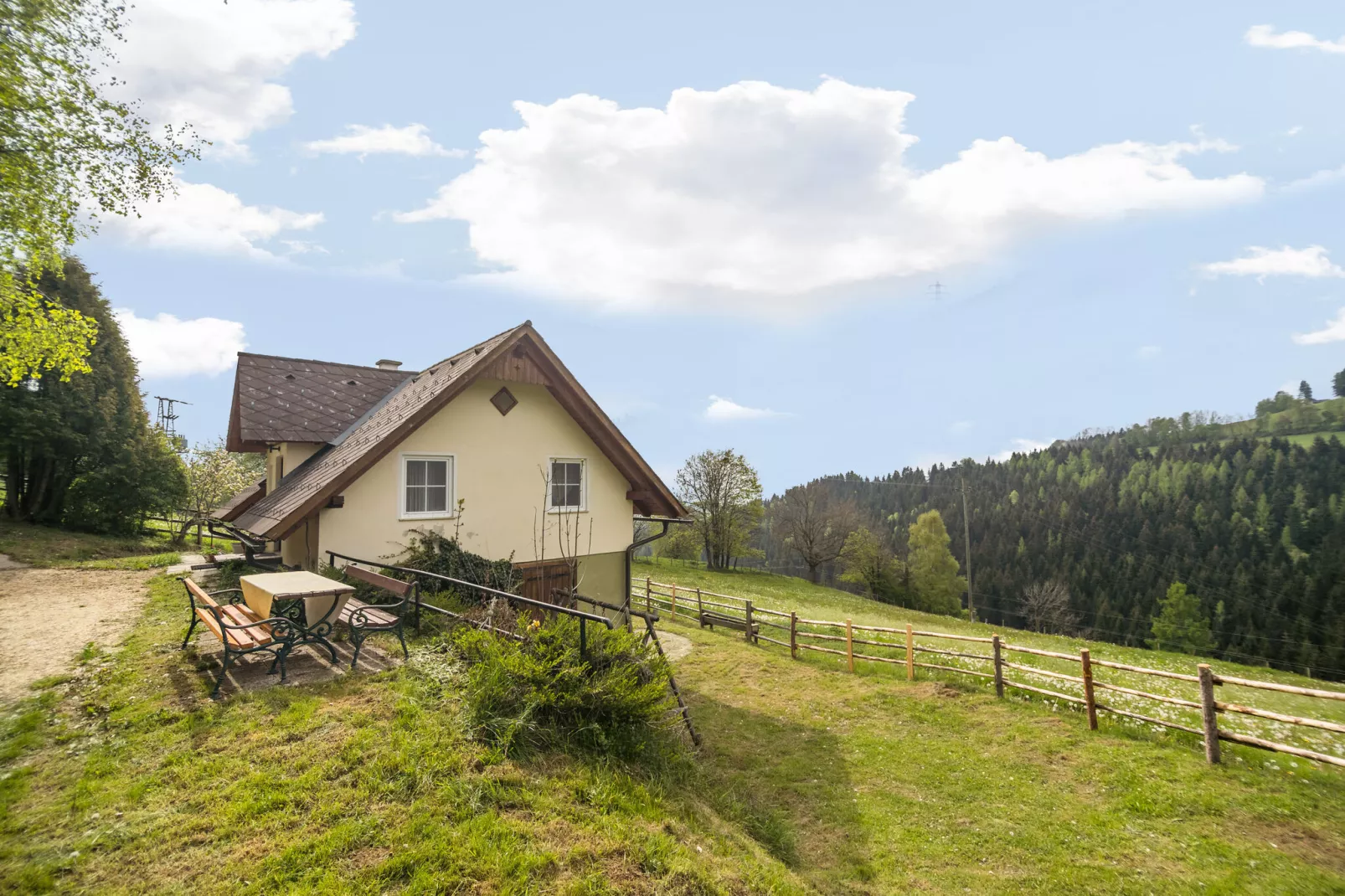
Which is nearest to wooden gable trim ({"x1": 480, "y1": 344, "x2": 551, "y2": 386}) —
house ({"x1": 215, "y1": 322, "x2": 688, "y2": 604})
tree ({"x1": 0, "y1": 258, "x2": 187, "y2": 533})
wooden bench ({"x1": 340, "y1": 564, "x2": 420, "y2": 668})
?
house ({"x1": 215, "y1": 322, "x2": 688, "y2": 604})

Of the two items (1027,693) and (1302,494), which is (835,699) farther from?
(1302,494)

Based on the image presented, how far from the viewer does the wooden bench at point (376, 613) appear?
7840 mm

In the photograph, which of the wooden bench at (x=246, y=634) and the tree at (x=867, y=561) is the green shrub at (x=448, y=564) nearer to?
the wooden bench at (x=246, y=634)

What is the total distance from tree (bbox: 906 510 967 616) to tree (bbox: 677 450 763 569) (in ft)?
61.7

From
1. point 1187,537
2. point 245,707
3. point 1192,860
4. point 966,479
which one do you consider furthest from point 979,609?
point 245,707

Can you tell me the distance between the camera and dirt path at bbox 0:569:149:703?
8188mm

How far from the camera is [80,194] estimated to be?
1130 centimetres

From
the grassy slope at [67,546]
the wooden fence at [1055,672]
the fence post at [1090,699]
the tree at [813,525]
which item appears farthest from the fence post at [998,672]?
the tree at [813,525]

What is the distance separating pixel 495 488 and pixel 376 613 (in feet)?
14.3

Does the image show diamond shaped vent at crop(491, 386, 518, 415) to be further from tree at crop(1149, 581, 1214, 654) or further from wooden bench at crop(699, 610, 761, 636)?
tree at crop(1149, 581, 1214, 654)

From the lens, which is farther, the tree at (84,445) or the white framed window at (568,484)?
the tree at (84,445)

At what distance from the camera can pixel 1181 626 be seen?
2468 inches

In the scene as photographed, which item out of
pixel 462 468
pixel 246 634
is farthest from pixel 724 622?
pixel 246 634

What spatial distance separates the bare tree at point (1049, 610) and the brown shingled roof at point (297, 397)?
66170 millimetres
